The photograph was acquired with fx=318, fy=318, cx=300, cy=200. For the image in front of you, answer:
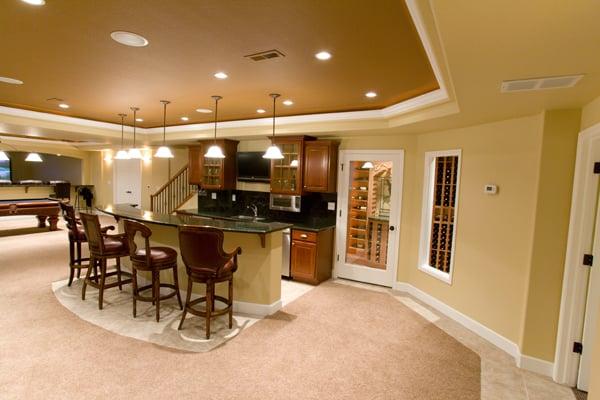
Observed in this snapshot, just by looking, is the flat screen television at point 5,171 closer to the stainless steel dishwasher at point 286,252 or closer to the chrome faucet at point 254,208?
the chrome faucet at point 254,208

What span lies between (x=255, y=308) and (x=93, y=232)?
2.12m

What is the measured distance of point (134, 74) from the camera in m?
3.14

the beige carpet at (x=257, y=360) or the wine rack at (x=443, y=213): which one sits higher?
the wine rack at (x=443, y=213)

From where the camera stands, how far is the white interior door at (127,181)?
31.6 feet

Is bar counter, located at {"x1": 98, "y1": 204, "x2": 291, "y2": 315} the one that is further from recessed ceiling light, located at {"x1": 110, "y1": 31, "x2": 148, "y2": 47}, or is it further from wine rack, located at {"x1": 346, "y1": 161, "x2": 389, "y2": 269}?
recessed ceiling light, located at {"x1": 110, "y1": 31, "x2": 148, "y2": 47}

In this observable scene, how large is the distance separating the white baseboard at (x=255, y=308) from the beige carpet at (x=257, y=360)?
0.11 metres

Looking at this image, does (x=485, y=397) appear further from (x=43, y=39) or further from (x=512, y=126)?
(x=43, y=39)

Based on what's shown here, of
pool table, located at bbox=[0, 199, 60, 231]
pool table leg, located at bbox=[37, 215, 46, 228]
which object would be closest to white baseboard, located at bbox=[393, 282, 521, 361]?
pool table, located at bbox=[0, 199, 60, 231]

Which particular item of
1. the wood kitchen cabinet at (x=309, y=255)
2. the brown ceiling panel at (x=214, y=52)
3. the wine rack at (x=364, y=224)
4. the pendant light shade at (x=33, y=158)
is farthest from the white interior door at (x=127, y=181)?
the wine rack at (x=364, y=224)

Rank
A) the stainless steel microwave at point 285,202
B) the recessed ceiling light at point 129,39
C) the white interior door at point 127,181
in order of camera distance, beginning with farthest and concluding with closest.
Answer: the white interior door at point 127,181 < the stainless steel microwave at point 285,202 < the recessed ceiling light at point 129,39

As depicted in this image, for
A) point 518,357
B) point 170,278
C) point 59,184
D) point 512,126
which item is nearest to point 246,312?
point 170,278

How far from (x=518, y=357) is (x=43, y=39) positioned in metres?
4.82

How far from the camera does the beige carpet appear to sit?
7.99ft

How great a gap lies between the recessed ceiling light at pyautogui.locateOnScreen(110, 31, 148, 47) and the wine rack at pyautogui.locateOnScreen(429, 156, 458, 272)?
12.1 ft
